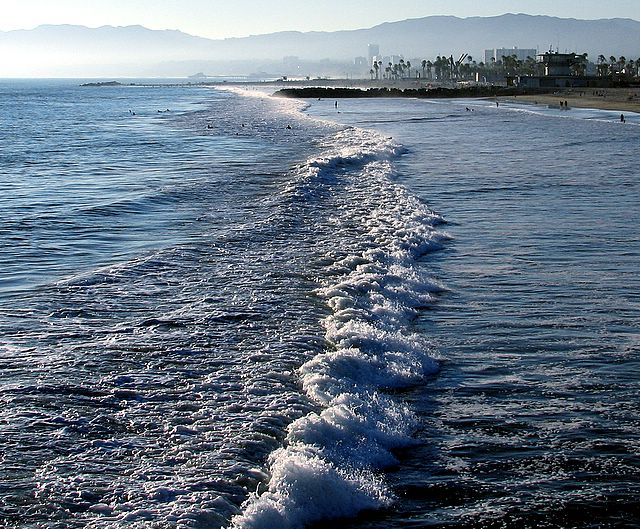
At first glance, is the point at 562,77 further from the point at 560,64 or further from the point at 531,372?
the point at 531,372

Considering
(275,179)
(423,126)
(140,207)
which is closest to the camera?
(140,207)

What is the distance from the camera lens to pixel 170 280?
1320 centimetres

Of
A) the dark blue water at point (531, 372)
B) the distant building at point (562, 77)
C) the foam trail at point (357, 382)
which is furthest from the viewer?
the distant building at point (562, 77)

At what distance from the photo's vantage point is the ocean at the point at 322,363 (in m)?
6.28

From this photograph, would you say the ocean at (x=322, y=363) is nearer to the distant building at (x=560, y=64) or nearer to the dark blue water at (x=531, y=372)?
the dark blue water at (x=531, y=372)

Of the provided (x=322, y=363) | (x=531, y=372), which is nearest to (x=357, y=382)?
(x=322, y=363)

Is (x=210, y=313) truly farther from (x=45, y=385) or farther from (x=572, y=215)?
(x=572, y=215)

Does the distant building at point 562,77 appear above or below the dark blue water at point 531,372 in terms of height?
above

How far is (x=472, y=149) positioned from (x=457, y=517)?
3381 centimetres

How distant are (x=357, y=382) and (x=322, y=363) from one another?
54 cm

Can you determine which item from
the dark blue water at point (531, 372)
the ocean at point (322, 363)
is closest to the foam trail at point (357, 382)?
the ocean at point (322, 363)

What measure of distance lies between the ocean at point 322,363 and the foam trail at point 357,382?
0.09 feet

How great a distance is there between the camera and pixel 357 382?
28.2 ft

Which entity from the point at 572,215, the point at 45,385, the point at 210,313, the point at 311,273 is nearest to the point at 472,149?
the point at 572,215
